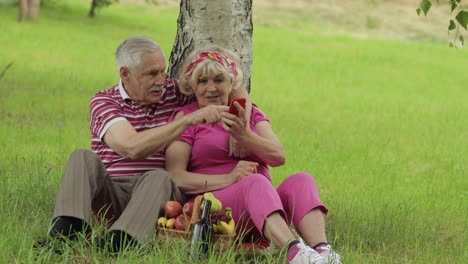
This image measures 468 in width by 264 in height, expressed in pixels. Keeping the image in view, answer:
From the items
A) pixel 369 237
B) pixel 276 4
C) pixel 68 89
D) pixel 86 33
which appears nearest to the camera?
pixel 369 237

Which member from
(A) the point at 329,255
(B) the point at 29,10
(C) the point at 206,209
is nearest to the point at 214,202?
(C) the point at 206,209

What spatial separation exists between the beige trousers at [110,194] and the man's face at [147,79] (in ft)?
1.68

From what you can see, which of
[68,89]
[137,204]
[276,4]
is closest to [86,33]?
[68,89]

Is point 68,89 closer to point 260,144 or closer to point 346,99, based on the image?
point 346,99

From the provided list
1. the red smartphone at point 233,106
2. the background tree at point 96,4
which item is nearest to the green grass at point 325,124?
the background tree at point 96,4

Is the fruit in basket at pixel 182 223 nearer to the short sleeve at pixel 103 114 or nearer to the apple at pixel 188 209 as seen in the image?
the apple at pixel 188 209

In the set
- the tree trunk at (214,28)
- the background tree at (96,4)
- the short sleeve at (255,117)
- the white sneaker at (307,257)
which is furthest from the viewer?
the background tree at (96,4)

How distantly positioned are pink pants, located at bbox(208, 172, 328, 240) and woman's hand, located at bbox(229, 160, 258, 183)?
76 mm

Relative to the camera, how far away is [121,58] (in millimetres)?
6207

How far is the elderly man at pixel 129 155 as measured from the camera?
5.66 meters

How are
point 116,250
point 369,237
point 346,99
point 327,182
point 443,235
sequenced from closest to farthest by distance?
point 116,250 → point 369,237 → point 443,235 → point 327,182 → point 346,99

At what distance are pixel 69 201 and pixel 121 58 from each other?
0.98m

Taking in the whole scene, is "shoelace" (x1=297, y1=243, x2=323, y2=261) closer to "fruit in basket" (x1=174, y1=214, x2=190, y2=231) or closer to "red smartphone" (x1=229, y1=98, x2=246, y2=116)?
"fruit in basket" (x1=174, y1=214, x2=190, y2=231)

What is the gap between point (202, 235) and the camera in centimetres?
553
